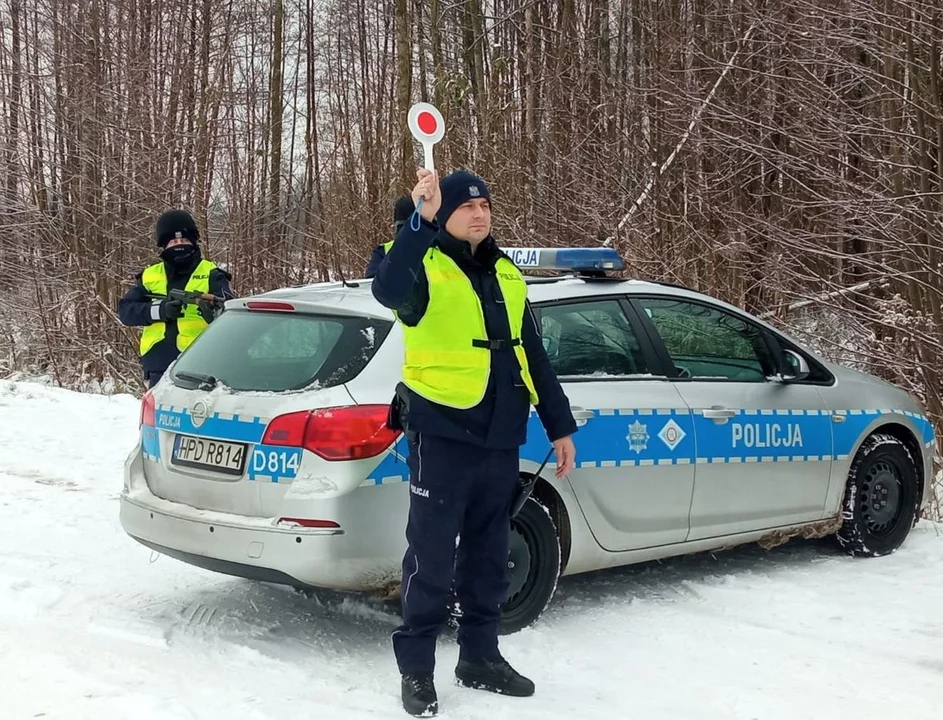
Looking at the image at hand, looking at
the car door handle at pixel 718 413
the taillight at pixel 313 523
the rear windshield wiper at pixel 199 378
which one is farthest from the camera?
the car door handle at pixel 718 413

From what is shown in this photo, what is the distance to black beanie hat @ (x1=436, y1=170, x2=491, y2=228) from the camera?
3760 mm

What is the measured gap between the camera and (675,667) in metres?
→ 4.23

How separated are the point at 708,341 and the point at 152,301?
3.40m

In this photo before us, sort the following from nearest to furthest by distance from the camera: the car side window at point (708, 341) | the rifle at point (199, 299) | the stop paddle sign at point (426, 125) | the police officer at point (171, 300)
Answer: the stop paddle sign at point (426, 125) < the car side window at point (708, 341) < the rifle at point (199, 299) < the police officer at point (171, 300)

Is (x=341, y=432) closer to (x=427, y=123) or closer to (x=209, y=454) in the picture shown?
(x=209, y=454)

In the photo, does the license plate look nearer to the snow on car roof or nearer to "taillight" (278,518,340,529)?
"taillight" (278,518,340,529)

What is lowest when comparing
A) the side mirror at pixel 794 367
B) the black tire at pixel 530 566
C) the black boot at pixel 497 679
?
the black boot at pixel 497 679

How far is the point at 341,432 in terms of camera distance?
4070mm

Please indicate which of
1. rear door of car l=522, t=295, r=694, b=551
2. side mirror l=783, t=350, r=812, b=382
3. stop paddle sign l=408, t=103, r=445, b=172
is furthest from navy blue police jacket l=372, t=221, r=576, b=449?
side mirror l=783, t=350, r=812, b=382

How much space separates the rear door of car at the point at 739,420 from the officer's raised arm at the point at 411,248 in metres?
2.10

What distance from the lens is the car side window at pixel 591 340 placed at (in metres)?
4.88

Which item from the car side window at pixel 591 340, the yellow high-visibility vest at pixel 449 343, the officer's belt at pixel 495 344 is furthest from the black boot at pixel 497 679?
the car side window at pixel 591 340

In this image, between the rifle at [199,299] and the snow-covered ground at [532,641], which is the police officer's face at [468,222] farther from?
the rifle at [199,299]

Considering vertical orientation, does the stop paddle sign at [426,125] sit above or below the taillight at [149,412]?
above
